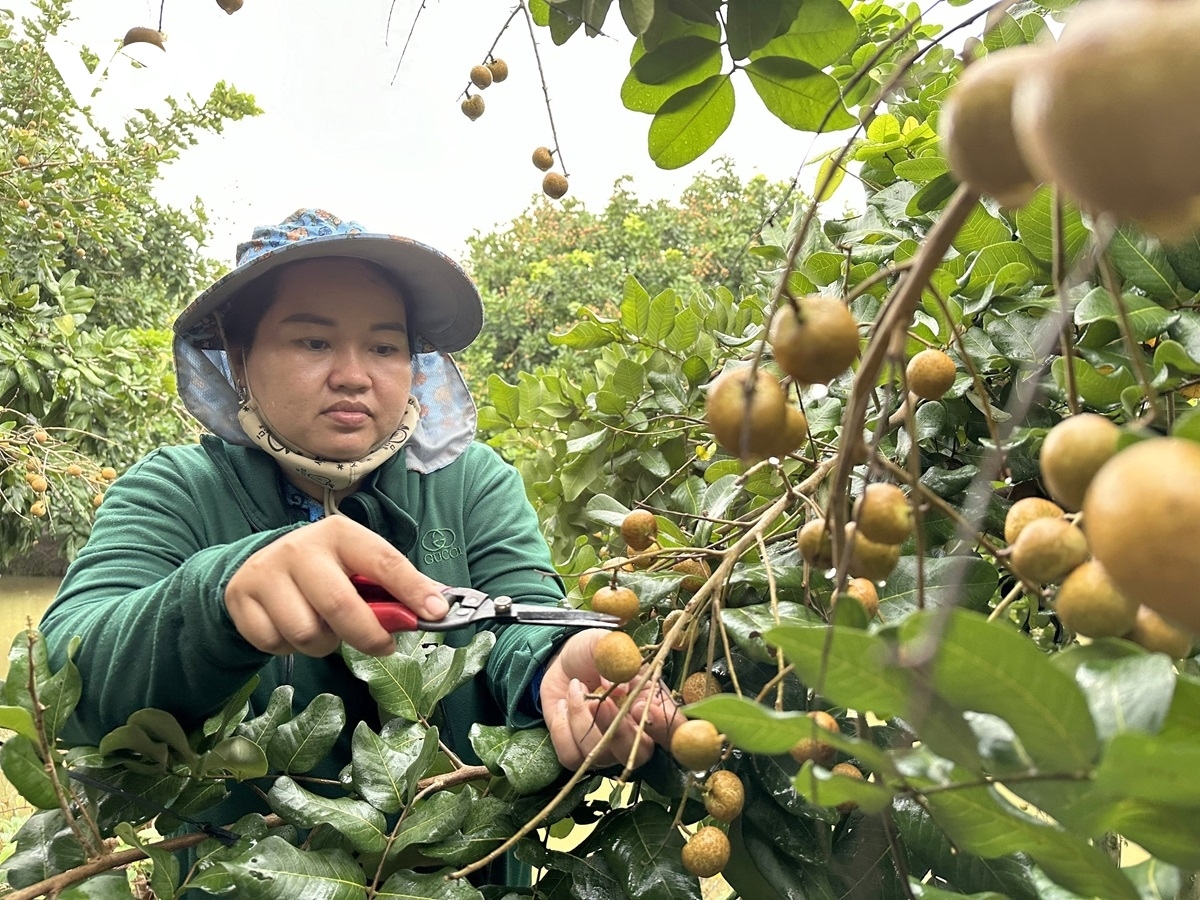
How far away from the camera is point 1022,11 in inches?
25.0

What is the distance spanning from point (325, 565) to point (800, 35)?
1.21ft

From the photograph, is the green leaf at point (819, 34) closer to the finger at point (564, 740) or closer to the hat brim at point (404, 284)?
the finger at point (564, 740)

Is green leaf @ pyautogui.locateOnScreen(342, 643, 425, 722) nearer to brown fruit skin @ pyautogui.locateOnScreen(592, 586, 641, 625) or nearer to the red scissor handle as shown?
the red scissor handle

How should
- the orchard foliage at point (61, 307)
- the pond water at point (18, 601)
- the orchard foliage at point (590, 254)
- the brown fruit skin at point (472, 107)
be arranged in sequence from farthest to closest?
the orchard foliage at point (590, 254), the pond water at point (18, 601), the orchard foliage at point (61, 307), the brown fruit skin at point (472, 107)

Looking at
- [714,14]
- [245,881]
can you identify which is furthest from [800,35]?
[245,881]

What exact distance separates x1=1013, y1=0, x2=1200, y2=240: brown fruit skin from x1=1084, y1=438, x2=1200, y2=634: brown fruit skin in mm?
45

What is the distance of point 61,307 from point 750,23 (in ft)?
Answer: 9.71

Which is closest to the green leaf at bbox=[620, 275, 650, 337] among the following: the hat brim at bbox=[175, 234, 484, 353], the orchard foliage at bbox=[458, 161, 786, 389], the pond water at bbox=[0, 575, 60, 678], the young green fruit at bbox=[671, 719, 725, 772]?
the hat brim at bbox=[175, 234, 484, 353]

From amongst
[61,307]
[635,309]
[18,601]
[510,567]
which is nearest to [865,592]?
[510,567]

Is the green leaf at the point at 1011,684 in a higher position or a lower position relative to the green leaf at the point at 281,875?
higher

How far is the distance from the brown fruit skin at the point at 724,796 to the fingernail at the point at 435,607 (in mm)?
177

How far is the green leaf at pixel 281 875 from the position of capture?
0.46 metres

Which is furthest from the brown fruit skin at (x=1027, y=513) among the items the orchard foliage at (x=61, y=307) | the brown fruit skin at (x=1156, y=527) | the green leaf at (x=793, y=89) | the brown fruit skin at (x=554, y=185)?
the orchard foliage at (x=61, y=307)

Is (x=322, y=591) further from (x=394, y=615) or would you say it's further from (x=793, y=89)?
A: (x=793, y=89)
